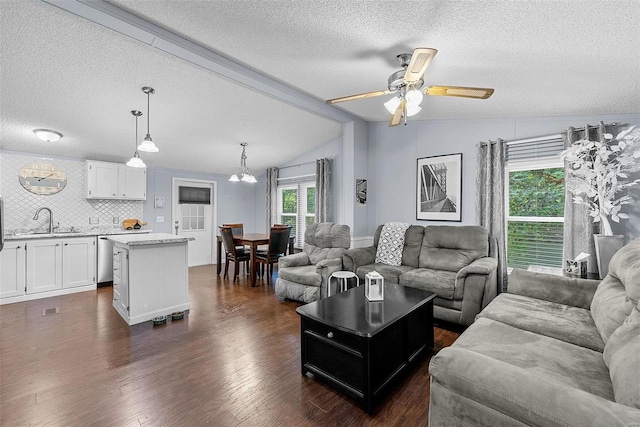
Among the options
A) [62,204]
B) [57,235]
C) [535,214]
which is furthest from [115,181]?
[535,214]

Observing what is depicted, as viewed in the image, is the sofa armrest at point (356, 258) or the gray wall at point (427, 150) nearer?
the gray wall at point (427, 150)

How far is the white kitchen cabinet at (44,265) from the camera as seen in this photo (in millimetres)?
3963

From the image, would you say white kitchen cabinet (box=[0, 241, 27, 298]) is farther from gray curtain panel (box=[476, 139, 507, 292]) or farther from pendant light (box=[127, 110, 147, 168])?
gray curtain panel (box=[476, 139, 507, 292])

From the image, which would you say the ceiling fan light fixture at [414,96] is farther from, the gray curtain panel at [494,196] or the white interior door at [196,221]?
the white interior door at [196,221]

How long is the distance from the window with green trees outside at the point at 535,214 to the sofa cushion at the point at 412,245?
1.08m

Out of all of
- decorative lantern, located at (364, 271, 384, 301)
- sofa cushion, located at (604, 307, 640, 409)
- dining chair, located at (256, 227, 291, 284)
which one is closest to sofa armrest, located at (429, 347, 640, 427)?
sofa cushion, located at (604, 307, 640, 409)

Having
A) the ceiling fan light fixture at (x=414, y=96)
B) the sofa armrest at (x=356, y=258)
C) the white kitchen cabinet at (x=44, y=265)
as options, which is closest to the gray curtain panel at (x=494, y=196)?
the sofa armrest at (x=356, y=258)

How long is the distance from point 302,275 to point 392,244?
1.33 m

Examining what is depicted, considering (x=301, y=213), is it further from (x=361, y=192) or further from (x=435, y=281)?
(x=435, y=281)

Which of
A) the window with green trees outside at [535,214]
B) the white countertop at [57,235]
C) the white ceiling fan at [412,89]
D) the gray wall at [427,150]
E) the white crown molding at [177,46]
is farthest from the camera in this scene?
the white countertop at [57,235]

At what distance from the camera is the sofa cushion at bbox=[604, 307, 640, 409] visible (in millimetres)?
945

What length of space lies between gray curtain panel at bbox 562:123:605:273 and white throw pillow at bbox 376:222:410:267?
174cm

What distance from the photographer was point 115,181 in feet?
16.7

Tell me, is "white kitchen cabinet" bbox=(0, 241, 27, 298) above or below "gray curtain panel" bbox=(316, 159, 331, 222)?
below
